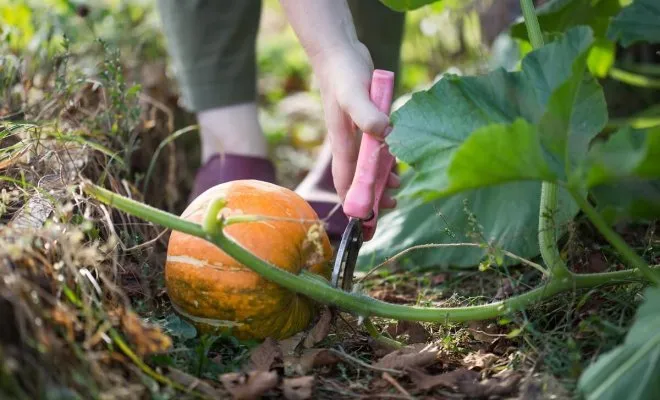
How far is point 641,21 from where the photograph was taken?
6.90 ft

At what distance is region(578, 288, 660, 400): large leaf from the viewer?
1.25 m

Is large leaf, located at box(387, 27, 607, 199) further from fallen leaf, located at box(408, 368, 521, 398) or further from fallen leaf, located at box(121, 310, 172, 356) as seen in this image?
fallen leaf, located at box(121, 310, 172, 356)

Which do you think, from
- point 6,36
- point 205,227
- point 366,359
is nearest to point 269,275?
point 205,227

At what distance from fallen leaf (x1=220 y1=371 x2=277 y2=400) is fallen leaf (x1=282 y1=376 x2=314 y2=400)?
0.10ft

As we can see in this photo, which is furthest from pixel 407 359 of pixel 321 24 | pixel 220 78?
pixel 220 78

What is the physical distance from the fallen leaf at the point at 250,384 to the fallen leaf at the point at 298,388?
0.10 ft

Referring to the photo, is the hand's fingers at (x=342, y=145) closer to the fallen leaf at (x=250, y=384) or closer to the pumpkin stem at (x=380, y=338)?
the pumpkin stem at (x=380, y=338)

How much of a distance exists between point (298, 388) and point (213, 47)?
55.6 inches

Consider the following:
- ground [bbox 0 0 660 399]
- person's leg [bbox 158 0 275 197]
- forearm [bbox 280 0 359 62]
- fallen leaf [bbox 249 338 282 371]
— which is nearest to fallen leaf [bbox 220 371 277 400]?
ground [bbox 0 0 660 399]

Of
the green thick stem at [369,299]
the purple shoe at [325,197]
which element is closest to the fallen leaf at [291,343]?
the green thick stem at [369,299]

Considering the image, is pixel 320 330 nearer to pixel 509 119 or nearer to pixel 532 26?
pixel 509 119

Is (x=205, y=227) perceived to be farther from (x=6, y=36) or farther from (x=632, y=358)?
(x=6, y=36)

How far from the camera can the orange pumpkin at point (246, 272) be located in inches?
63.7

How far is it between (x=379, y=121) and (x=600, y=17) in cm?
106
